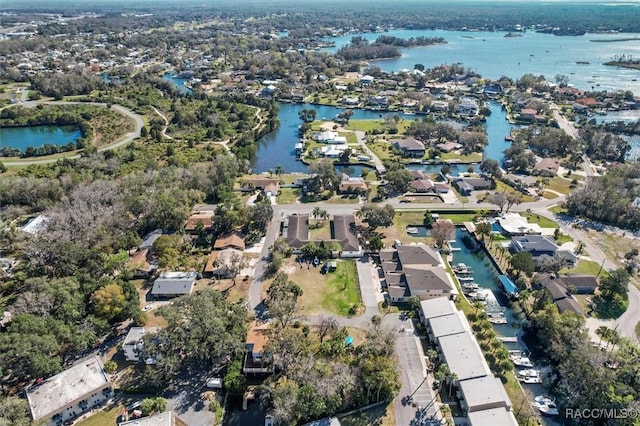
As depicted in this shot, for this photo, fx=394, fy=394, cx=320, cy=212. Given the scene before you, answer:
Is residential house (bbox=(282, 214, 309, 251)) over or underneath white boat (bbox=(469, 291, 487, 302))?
over

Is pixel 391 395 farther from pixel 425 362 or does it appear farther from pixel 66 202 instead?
pixel 66 202

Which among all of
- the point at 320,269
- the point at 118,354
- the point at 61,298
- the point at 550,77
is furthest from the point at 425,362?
the point at 550,77

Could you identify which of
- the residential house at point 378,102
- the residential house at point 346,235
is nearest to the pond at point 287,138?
the residential house at point 378,102

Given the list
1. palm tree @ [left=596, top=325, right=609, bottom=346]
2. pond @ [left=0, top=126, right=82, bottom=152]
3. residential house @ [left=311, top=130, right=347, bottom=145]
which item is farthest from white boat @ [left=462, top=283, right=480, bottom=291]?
pond @ [left=0, top=126, right=82, bottom=152]

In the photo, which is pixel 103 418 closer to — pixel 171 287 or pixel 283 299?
pixel 171 287

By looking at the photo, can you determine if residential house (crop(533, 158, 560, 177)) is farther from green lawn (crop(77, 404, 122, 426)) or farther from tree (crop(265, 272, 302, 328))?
green lawn (crop(77, 404, 122, 426))

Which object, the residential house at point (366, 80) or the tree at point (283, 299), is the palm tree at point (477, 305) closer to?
the tree at point (283, 299)

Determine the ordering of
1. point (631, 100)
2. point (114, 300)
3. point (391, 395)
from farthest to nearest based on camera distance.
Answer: point (631, 100) → point (114, 300) → point (391, 395)

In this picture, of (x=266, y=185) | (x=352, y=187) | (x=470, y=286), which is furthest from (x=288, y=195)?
(x=470, y=286)
